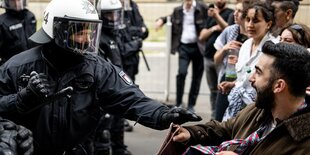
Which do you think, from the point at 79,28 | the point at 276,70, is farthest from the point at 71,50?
the point at 276,70

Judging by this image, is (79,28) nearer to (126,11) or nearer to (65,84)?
(65,84)

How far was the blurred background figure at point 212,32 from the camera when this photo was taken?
19.7ft

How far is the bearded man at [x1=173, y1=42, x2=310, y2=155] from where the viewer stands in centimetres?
248

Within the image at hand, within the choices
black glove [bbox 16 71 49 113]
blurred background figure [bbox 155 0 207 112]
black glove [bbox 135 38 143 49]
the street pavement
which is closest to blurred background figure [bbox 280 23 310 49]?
black glove [bbox 16 71 49 113]

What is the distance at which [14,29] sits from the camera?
5930 mm

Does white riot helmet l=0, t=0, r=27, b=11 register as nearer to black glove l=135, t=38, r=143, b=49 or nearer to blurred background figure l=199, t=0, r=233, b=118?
black glove l=135, t=38, r=143, b=49

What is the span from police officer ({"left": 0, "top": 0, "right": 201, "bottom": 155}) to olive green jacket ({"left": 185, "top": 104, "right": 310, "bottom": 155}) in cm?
14

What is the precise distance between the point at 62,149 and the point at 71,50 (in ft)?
1.84

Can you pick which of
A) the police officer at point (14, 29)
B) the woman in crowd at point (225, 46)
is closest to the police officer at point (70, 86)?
the woman in crowd at point (225, 46)

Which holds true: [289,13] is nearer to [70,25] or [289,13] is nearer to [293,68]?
[293,68]

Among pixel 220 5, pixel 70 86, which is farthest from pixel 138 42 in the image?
pixel 70 86

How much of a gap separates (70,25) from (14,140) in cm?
86

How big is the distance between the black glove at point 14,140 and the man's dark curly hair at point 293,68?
1.21 meters

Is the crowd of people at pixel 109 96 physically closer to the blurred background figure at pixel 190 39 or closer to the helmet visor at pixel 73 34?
the helmet visor at pixel 73 34
